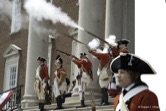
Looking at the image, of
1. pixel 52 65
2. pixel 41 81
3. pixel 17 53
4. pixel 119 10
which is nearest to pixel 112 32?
pixel 119 10

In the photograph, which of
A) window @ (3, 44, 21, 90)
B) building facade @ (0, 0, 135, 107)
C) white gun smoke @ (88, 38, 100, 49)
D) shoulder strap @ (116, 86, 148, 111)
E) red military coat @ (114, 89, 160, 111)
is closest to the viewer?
red military coat @ (114, 89, 160, 111)

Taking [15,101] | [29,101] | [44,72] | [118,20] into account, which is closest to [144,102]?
[44,72]

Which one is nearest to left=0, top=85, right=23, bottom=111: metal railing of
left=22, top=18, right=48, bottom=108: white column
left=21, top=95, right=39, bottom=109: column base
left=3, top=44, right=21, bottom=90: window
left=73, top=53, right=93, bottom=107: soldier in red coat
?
left=21, top=95, right=39, bottom=109: column base

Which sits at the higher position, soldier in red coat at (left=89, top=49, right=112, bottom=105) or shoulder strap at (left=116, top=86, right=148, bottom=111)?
soldier in red coat at (left=89, top=49, right=112, bottom=105)

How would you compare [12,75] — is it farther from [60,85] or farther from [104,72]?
[104,72]

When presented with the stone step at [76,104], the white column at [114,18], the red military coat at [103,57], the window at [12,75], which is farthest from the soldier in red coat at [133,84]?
the window at [12,75]

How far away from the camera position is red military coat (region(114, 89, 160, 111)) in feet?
17.9

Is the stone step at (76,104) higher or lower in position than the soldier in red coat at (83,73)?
lower

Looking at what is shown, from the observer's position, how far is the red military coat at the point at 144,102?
545cm

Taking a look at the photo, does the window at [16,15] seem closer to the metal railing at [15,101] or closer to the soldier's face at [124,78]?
the metal railing at [15,101]

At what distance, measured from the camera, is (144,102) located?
215 inches

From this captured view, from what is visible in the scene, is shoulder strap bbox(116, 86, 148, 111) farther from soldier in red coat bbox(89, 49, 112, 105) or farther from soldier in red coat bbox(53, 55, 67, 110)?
soldier in red coat bbox(53, 55, 67, 110)

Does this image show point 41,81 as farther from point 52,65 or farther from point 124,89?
point 124,89

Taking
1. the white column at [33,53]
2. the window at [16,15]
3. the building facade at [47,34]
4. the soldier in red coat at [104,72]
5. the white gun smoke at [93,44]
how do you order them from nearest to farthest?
1. the soldier in red coat at [104,72]
2. the white gun smoke at [93,44]
3. the building facade at [47,34]
4. the white column at [33,53]
5. the window at [16,15]
